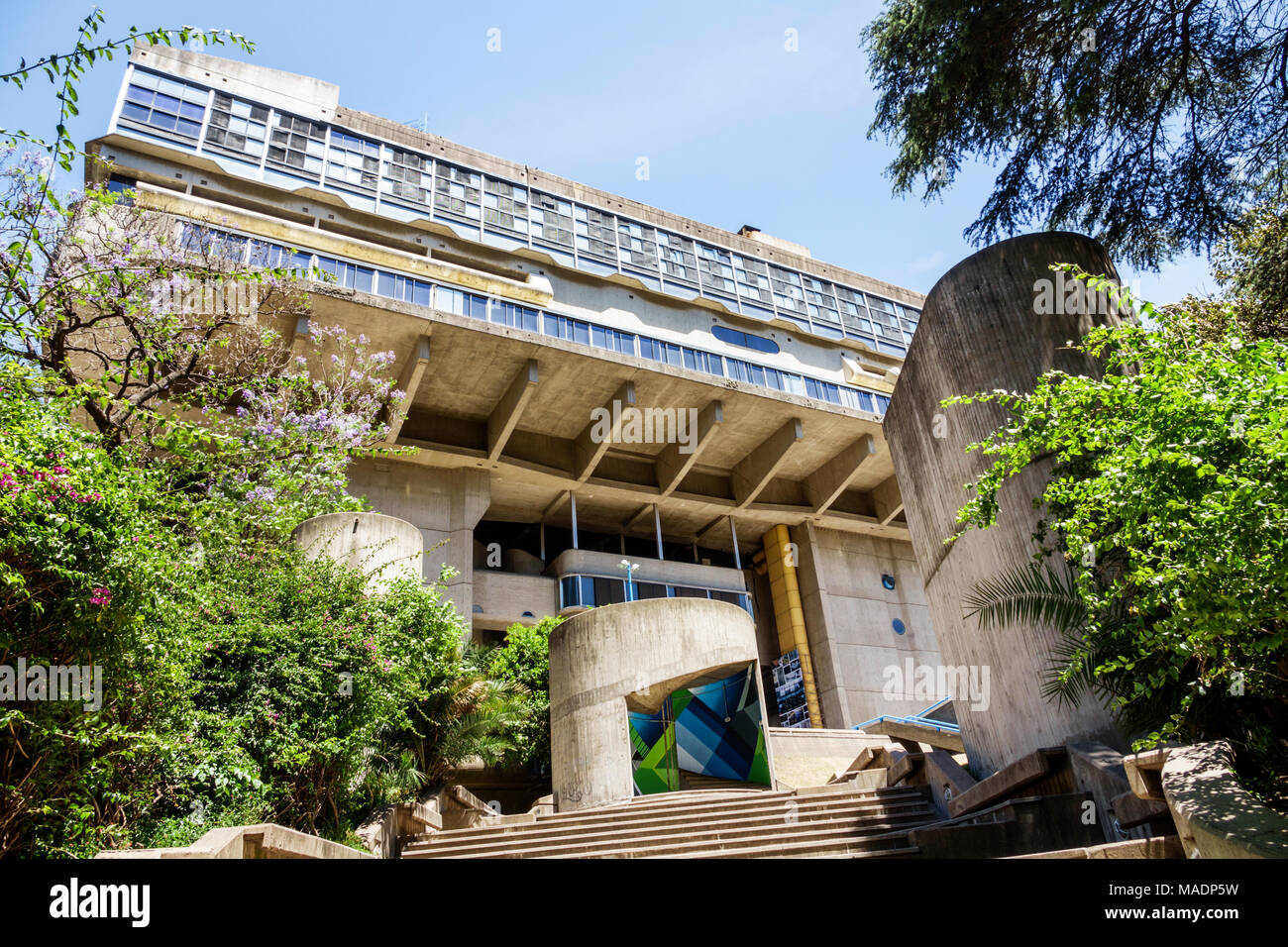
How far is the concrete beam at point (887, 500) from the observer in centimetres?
2930

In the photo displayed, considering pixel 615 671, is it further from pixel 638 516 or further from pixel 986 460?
pixel 638 516

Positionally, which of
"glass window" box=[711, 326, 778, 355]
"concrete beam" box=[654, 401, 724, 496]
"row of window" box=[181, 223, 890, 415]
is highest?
"glass window" box=[711, 326, 778, 355]

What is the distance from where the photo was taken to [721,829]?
29.4 feet

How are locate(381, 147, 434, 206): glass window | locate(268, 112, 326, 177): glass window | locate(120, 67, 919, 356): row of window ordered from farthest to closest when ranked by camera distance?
locate(381, 147, 434, 206): glass window
locate(268, 112, 326, 177): glass window
locate(120, 67, 919, 356): row of window

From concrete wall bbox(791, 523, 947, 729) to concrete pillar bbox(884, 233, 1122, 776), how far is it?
61.3ft

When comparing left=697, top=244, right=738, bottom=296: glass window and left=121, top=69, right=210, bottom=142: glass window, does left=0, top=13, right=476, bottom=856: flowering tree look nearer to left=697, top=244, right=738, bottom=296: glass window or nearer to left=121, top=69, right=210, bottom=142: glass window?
left=121, top=69, right=210, bottom=142: glass window

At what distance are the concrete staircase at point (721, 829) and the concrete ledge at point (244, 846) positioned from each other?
388 cm

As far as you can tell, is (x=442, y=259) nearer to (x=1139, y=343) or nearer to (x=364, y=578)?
(x=364, y=578)

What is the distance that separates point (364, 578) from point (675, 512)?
61.9 ft

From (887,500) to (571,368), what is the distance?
1403 centimetres

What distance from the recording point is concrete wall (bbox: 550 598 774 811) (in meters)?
12.1

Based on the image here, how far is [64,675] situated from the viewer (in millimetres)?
4887

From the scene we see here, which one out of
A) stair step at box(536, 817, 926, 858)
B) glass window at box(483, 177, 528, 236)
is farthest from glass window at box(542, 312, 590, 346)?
stair step at box(536, 817, 926, 858)
